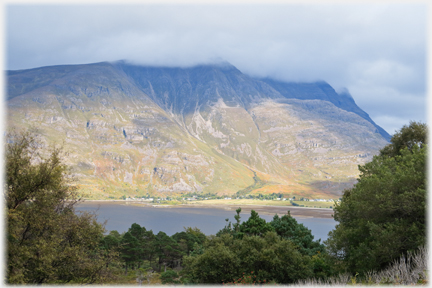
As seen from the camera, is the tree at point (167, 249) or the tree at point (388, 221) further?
the tree at point (167, 249)

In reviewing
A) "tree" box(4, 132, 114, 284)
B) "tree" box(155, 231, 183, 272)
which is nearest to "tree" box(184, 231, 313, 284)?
"tree" box(4, 132, 114, 284)

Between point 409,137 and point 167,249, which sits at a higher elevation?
point 409,137

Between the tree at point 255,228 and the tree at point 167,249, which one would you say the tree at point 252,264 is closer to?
the tree at point 255,228

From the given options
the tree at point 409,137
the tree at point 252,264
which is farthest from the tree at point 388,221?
the tree at point 409,137

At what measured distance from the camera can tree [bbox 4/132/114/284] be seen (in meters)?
20.3

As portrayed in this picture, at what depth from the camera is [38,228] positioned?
22.3m

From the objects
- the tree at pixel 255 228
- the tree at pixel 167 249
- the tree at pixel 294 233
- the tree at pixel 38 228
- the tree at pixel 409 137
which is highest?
the tree at pixel 409 137

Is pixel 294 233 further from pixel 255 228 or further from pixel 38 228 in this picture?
pixel 38 228

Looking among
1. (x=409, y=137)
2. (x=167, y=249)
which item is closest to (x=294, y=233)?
(x=409, y=137)

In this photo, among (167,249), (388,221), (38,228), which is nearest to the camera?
(38,228)

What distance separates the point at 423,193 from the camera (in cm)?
2344

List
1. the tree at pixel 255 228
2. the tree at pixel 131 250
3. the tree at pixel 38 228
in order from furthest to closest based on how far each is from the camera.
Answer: the tree at pixel 131 250 < the tree at pixel 255 228 < the tree at pixel 38 228

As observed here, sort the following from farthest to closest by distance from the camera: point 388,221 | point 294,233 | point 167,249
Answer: point 167,249, point 294,233, point 388,221

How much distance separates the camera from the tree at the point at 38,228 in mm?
20309
